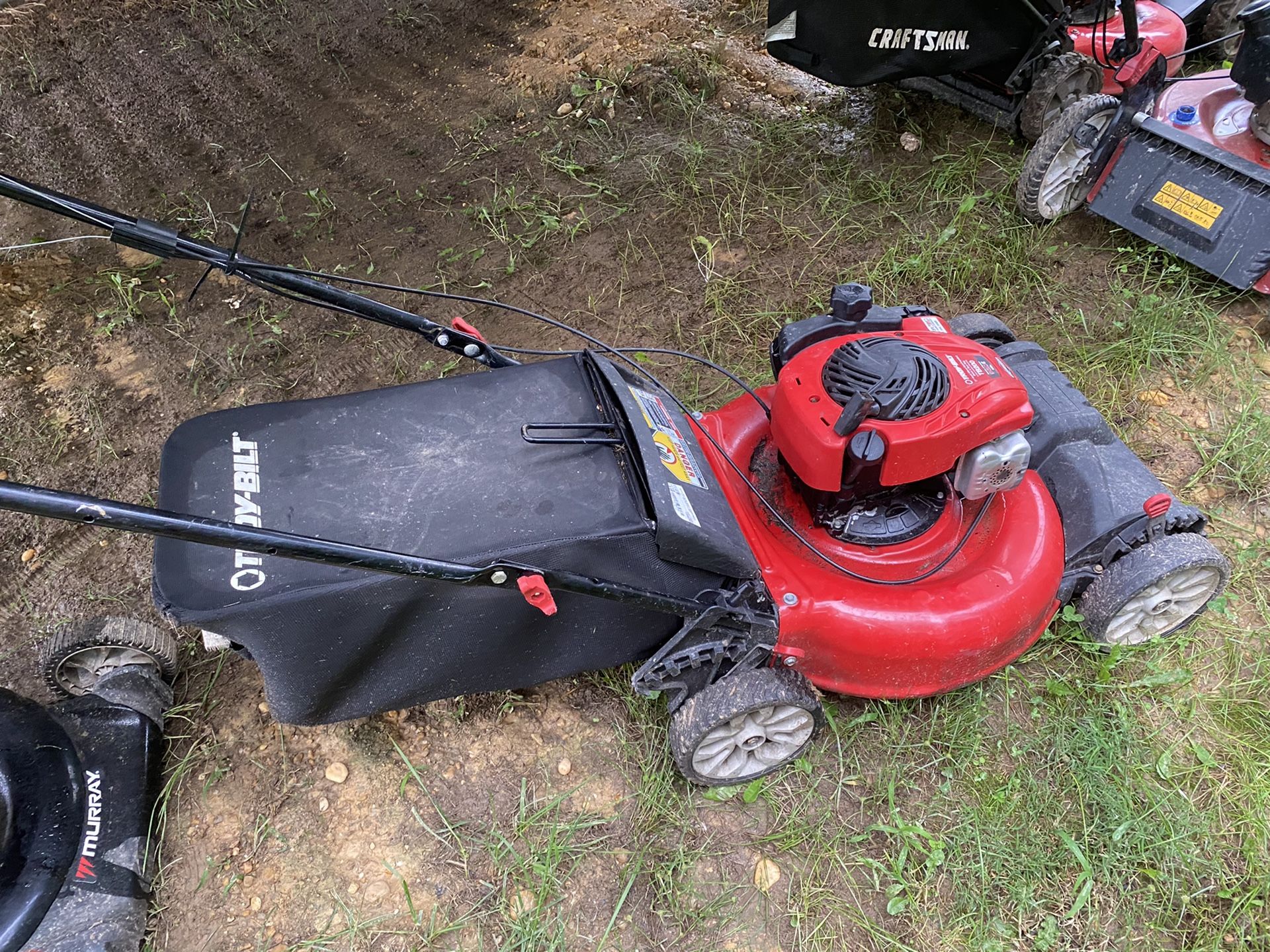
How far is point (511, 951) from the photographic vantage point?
1741mm

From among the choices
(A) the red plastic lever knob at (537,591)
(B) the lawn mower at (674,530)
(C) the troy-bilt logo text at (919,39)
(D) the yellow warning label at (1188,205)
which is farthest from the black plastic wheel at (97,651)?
(D) the yellow warning label at (1188,205)

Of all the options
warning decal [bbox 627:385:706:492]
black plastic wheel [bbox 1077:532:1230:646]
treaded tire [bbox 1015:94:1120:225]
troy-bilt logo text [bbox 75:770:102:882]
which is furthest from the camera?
treaded tire [bbox 1015:94:1120:225]

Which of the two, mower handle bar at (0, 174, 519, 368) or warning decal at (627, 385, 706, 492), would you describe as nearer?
A: mower handle bar at (0, 174, 519, 368)

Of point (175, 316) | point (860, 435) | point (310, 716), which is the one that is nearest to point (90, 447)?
point (175, 316)

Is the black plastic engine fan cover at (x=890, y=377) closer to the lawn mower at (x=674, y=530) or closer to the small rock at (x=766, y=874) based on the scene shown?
the lawn mower at (x=674, y=530)

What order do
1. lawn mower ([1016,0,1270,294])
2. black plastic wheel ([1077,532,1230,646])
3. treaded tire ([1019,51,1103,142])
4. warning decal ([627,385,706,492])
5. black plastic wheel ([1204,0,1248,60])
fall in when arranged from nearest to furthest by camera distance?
warning decal ([627,385,706,492]), black plastic wheel ([1077,532,1230,646]), lawn mower ([1016,0,1270,294]), treaded tire ([1019,51,1103,142]), black plastic wheel ([1204,0,1248,60])

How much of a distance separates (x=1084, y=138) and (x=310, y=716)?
282 centimetres

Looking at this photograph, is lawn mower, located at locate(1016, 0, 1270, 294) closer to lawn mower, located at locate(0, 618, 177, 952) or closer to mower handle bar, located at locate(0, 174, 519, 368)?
mower handle bar, located at locate(0, 174, 519, 368)

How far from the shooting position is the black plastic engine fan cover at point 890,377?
1.63m

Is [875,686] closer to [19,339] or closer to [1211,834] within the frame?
[1211,834]

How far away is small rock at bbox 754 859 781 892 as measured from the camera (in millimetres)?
1825

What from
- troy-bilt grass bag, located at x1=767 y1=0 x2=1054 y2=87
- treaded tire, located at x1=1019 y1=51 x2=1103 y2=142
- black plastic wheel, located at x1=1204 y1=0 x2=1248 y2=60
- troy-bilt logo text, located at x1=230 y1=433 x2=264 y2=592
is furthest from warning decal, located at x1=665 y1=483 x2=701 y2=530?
black plastic wheel, located at x1=1204 y1=0 x2=1248 y2=60

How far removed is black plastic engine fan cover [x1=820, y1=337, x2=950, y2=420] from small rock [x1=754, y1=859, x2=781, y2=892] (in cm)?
96

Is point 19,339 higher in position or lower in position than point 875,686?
lower
